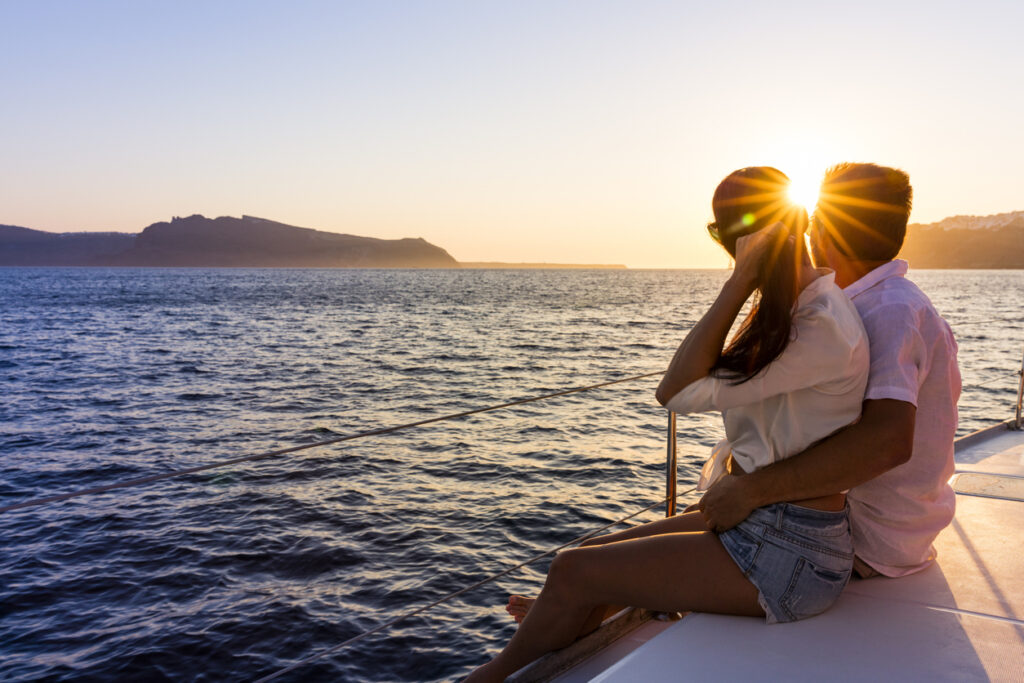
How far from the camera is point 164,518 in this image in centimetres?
712

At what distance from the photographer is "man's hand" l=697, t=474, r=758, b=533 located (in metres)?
1.60

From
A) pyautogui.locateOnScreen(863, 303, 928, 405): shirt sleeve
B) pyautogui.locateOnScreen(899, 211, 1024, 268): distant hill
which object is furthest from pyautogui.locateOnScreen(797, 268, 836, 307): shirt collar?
pyautogui.locateOnScreen(899, 211, 1024, 268): distant hill

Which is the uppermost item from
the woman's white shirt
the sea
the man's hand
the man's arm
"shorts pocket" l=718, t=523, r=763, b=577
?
the woman's white shirt

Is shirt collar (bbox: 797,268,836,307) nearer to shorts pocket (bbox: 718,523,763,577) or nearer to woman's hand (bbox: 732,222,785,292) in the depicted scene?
woman's hand (bbox: 732,222,785,292)

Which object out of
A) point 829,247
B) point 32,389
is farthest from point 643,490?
point 32,389

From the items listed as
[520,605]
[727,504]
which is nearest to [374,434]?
[520,605]

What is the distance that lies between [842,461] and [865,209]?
0.62 m

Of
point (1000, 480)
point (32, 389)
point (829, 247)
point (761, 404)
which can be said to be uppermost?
point (829, 247)

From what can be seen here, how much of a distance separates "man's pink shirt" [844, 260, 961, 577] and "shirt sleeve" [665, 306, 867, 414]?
0.15m

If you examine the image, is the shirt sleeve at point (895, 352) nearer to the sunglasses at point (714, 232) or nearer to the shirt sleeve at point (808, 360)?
the shirt sleeve at point (808, 360)

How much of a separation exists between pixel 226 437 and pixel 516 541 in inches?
235

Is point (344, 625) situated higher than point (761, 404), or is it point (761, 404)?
point (761, 404)

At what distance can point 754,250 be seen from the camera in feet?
4.97

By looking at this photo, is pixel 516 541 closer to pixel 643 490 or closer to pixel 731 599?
pixel 643 490
